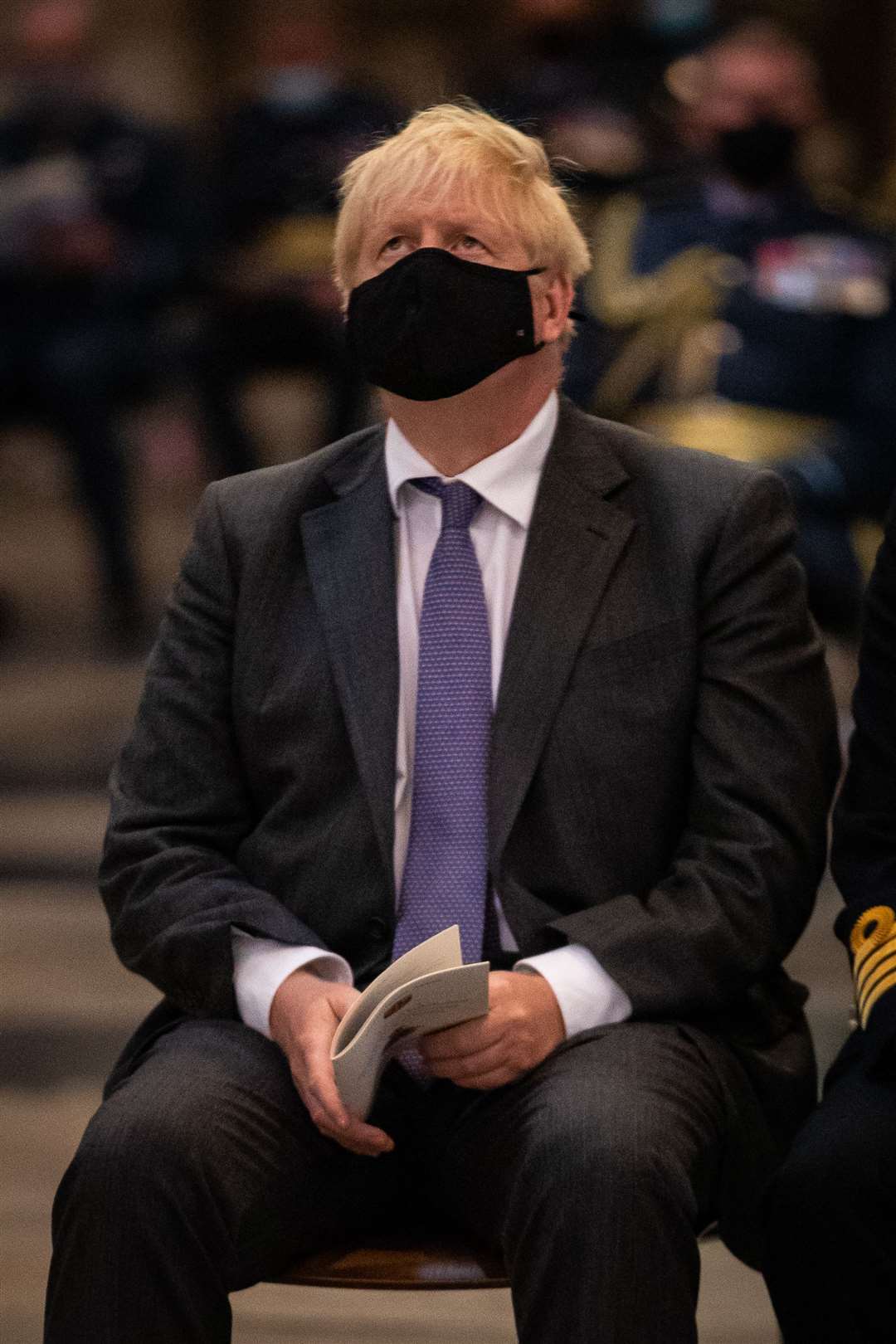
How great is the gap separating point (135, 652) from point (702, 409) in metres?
1.92

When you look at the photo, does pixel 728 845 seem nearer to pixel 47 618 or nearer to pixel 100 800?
pixel 100 800

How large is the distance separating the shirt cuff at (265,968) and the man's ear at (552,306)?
69 centimetres

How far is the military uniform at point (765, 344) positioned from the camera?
516 cm

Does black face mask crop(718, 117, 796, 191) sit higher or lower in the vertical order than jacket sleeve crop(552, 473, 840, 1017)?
higher

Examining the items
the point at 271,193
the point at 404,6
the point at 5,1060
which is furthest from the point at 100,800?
the point at 404,6

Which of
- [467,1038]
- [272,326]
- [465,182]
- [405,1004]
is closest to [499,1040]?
[467,1038]

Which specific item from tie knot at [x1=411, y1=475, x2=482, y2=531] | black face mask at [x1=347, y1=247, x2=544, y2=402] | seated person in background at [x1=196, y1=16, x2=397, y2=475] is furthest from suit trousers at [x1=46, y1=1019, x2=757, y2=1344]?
seated person in background at [x1=196, y1=16, x2=397, y2=475]

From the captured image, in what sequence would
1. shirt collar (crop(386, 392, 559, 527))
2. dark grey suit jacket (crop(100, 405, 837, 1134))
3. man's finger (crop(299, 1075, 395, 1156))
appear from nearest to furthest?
man's finger (crop(299, 1075, 395, 1156))
dark grey suit jacket (crop(100, 405, 837, 1134))
shirt collar (crop(386, 392, 559, 527))

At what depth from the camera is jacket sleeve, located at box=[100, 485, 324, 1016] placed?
2.14 metres

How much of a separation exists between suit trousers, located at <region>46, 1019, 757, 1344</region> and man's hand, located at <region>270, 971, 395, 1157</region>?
52 millimetres

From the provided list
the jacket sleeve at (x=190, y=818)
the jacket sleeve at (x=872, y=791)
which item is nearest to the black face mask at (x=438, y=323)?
the jacket sleeve at (x=190, y=818)

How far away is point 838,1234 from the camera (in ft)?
6.37

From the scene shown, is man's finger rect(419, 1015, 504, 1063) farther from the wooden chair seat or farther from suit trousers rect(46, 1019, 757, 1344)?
the wooden chair seat

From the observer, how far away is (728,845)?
2.10m
